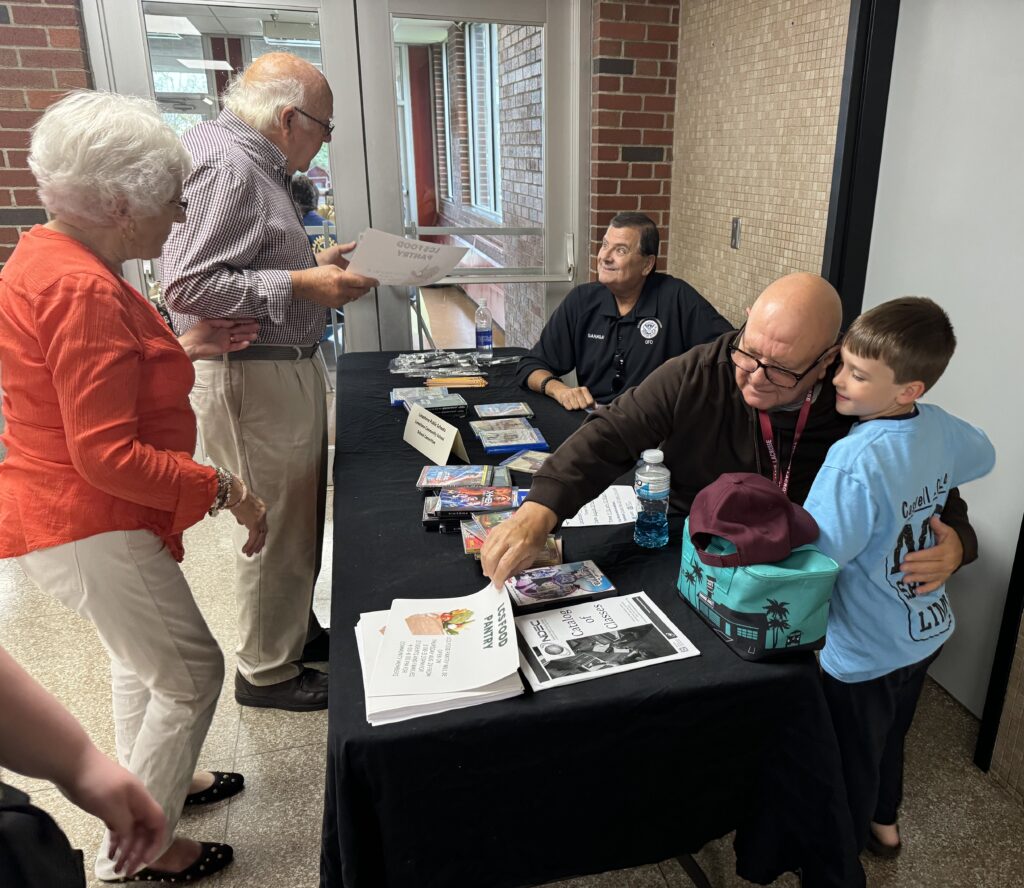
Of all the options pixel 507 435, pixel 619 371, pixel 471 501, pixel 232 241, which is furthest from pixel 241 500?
pixel 619 371

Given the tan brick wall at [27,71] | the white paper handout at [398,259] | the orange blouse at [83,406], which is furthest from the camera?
the tan brick wall at [27,71]

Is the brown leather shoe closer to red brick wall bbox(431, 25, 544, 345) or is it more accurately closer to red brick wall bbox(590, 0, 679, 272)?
red brick wall bbox(431, 25, 544, 345)

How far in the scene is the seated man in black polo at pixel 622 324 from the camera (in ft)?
7.93

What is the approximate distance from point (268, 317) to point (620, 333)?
1.23 m

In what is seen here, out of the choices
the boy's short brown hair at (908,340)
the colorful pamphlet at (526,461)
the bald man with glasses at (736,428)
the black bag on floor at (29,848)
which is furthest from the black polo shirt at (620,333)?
the black bag on floor at (29,848)

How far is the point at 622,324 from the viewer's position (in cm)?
252

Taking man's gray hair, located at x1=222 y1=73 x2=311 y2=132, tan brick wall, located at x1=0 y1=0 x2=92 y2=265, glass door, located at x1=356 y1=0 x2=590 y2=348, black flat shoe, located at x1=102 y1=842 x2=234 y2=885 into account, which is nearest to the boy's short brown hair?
man's gray hair, located at x1=222 y1=73 x2=311 y2=132

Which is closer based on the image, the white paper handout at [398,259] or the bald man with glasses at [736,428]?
the bald man with glasses at [736,428]

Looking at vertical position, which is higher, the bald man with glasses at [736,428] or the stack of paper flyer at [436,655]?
the bald man with glasses at [736,428]

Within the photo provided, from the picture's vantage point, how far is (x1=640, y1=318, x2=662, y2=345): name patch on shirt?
2.47m

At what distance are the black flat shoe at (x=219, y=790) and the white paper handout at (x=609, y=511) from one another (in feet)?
3.54

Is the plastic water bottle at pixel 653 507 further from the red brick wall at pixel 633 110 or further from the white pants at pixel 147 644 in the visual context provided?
the red brick wall at pixel 633 110

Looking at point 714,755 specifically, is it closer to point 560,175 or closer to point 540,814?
point 540,814

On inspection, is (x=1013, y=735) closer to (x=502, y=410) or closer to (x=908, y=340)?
(x=908, y=340)
